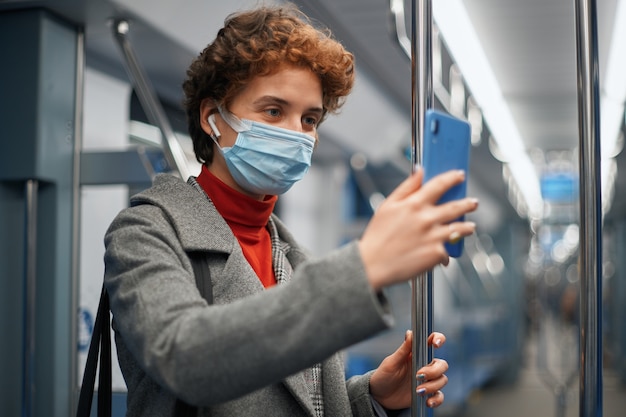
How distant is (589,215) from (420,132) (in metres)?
0.36

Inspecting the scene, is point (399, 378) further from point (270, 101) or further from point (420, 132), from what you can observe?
point (270, 101)

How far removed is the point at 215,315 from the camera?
929mm

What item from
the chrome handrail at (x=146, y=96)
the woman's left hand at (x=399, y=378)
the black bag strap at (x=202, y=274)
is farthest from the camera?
the chrome handrail at (x=146, y=96)

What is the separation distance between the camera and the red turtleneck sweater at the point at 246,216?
1.38 m

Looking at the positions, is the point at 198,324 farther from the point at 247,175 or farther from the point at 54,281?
the point at 54,281

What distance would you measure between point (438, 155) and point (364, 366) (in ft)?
15.4

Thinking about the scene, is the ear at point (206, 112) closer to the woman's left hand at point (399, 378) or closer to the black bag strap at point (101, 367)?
the black bag strap at point (101, 367)

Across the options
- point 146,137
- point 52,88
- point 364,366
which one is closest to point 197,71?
point 52,88

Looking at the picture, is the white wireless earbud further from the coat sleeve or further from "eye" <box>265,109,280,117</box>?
the coat sleeve

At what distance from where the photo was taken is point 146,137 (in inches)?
151

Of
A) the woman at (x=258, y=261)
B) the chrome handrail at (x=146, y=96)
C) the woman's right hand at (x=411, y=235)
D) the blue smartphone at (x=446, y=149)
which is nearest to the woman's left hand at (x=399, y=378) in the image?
the woman at (x=258, y=261)

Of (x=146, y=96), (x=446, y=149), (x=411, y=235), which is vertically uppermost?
(x=146, y=96)

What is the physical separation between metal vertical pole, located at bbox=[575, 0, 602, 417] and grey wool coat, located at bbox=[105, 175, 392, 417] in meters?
0.52

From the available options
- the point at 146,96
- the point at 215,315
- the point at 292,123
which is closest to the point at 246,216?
the point at 292,123
